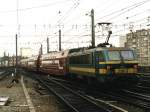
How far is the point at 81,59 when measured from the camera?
85.4 feet

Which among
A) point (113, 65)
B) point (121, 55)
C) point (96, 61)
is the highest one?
point (121, 55)

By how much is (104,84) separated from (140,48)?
99.3 m

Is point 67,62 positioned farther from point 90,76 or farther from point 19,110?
point 19,110

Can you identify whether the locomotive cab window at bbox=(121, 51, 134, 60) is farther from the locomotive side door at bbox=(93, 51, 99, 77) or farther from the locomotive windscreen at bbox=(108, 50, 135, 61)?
the locomotive side door at bbox=(93, 51, 99, 77)

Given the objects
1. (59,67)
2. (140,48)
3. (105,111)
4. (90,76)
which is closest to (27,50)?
(140,48)

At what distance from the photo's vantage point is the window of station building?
23.2 m

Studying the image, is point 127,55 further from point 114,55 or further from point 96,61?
point 96,61

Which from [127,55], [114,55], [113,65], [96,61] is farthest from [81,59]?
[113,65]

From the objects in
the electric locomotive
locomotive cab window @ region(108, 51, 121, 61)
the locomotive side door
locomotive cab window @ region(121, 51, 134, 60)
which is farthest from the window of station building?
locomotive cab window @ region(121, 51, 134, 60)

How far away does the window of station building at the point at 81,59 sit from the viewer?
2316 cm

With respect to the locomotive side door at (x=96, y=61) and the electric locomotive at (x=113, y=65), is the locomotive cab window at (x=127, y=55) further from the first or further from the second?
the locomotive side door at (x=96, y=61)

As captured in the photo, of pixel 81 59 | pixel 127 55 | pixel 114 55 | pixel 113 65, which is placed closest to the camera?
pixel 113 65

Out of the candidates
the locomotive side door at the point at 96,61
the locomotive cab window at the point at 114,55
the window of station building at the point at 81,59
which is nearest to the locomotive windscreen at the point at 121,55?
the locomotive cab window at the point at 114,55

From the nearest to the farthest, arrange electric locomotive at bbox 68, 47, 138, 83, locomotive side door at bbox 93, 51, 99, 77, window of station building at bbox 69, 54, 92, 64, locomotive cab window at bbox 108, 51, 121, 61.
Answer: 1. electric locomotive at bbox 68, 47, 138, 83
2. locomotive cab window at bbox 108, 51, 121, 61
3. locomotive side door at bbox 93, 51, 99, 77
4. window of station building at bbox 69, 54, 92, 64
